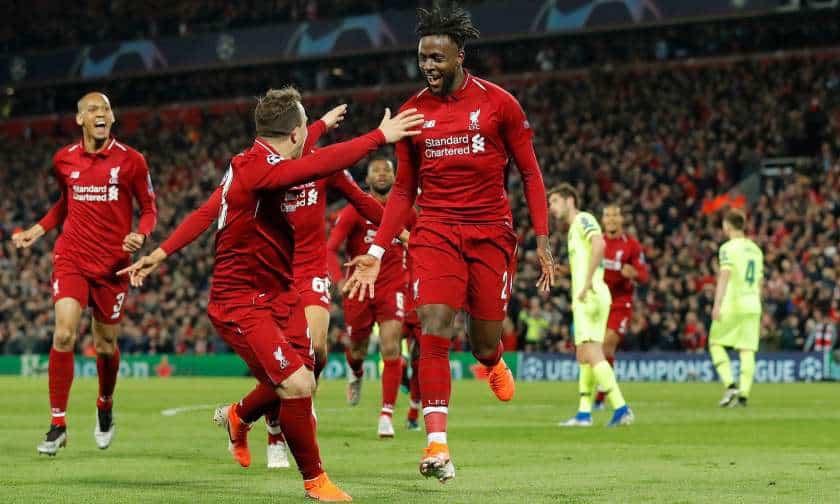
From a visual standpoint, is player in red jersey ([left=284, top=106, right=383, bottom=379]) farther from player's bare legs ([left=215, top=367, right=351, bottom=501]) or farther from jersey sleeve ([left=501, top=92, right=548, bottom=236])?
player's bare legs ([left=215, top=367, right=351, bottom=501])

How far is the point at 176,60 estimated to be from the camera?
48188 millimetres

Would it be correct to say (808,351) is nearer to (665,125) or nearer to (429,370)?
(665,125)

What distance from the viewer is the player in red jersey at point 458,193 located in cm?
881

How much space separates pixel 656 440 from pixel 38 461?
5324 mm

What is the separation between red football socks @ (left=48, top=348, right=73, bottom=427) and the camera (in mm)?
11273

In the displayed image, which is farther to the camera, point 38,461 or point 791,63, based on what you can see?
point 791,63

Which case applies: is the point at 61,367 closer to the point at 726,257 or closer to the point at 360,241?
the point at 360,241

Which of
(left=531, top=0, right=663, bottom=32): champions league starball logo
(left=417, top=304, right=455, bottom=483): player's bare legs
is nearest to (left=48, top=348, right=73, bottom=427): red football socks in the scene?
(left=417, top=304, right=455, bottom=483): player's bare legs

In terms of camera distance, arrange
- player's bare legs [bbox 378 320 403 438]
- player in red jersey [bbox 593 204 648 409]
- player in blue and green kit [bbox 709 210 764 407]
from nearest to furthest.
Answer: player's bare legs [bbox 378 320 403 438] < player in red jersey [bbox 593 204 648 409] < player in blue and green kit [bbox 709 210 764 407]

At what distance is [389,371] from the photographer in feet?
45.4

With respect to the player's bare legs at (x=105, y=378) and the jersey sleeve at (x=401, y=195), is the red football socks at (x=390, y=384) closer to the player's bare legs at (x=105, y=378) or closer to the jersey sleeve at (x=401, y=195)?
the player's bare legs at (x=105, y=378)

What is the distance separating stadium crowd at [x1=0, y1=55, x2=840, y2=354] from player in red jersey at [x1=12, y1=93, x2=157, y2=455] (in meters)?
18.1

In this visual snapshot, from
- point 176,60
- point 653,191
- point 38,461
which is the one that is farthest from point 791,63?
point 38,461

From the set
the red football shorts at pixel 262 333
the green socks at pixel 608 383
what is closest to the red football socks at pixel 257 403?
the red football shorts at pixel 262 333
